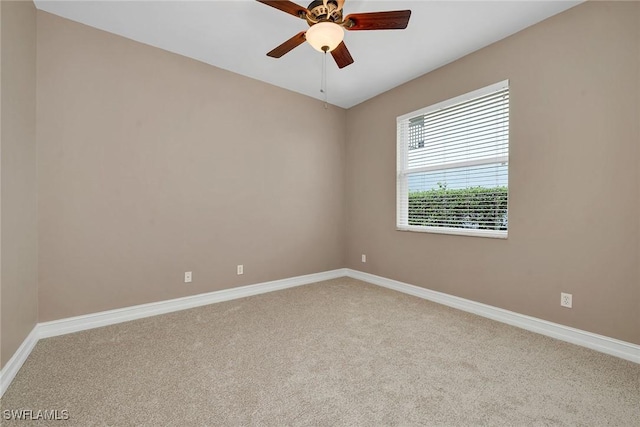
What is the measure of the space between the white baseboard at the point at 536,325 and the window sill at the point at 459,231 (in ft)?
2.32

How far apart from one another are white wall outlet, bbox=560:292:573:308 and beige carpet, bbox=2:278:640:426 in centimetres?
31

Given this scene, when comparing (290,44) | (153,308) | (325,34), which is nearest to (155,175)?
(153,308)

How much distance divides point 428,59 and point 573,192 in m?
1.92

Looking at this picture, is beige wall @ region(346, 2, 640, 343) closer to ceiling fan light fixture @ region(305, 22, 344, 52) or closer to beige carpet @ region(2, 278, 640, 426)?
beige carpet @ region(2, 278, 640, 426)

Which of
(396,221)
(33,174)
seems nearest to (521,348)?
(396,221)

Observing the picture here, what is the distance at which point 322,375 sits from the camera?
177 centimetres

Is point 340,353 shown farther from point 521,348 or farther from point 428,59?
point 428,59

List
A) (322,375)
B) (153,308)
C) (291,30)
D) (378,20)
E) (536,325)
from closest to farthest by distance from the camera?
(322,375)
(378,20)
(536,325)
(291,30)
(153,308)

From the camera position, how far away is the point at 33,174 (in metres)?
2.22

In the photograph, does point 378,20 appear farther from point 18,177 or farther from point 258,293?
point 258,293

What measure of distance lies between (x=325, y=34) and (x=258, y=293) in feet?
9.47

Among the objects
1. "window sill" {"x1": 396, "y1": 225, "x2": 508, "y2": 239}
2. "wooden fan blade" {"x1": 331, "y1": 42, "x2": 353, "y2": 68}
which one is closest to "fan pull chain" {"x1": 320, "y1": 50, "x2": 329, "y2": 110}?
"wooden fan blade" {"x1": 331, "y1": 42, "x2": 353, "y2": 68}

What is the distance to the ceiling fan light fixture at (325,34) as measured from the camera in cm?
184

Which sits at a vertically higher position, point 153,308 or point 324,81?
point 324,81
